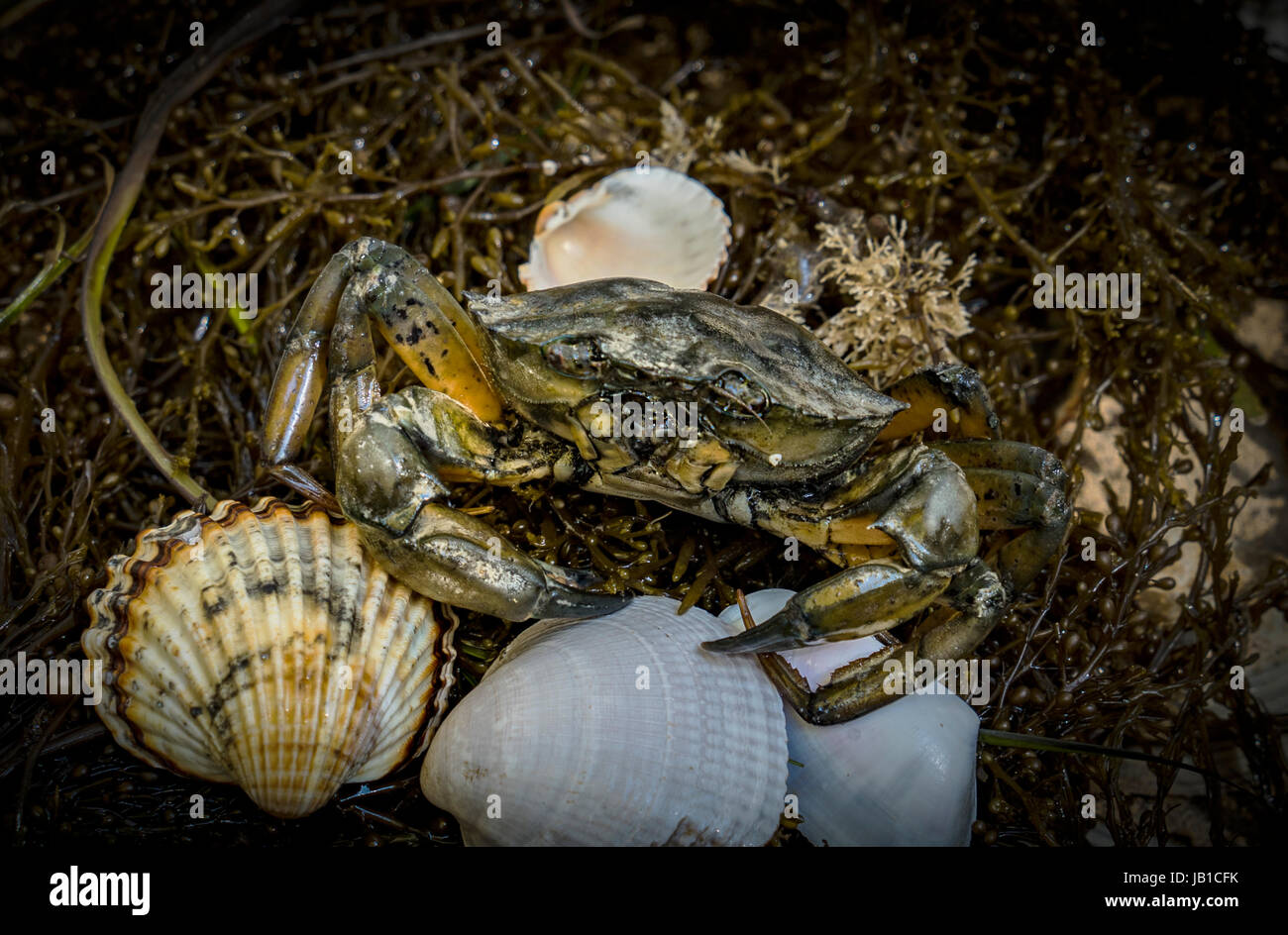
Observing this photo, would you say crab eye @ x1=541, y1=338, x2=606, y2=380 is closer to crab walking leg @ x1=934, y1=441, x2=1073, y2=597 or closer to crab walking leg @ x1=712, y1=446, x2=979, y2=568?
crab walking leg @ x1=712, y1=446, x2=979, y2=568

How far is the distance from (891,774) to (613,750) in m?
0.80

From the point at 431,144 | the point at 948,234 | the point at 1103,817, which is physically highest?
the point at 431,144

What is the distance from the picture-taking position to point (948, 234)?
12.0ft

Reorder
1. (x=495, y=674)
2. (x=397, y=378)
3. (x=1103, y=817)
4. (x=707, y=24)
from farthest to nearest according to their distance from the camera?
(x=707, y=24)
(x=397, y=378)
(x=1103, y=817)
(x=495, y=674)

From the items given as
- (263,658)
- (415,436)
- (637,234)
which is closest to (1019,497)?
(637,234)

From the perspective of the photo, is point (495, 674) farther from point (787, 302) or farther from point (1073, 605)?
point (1073, 605)

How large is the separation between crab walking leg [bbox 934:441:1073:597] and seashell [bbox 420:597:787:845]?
0.91 metres

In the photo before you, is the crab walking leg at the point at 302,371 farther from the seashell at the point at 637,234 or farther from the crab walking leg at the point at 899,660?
the crab walking leg at the point at 899,660

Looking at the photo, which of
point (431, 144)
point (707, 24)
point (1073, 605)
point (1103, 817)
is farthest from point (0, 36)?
point (1103, 817)

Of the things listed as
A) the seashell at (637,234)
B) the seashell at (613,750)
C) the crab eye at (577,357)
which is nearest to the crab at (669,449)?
the crab eye at (577,357)

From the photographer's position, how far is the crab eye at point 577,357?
2383mm

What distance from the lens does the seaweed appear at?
2.99m

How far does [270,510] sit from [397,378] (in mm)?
676
